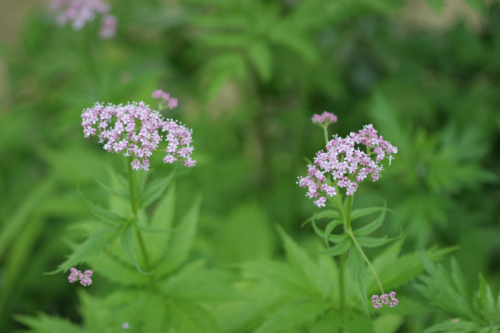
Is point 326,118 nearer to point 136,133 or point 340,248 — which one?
point 340,248

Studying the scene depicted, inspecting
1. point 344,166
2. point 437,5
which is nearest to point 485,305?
point 344,166

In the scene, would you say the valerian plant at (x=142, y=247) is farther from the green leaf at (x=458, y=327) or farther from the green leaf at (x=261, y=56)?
the green leaf at (x=261, y=56)

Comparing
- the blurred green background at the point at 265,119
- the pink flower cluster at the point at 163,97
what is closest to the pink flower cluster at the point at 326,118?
the pink flower cluster at the point at 163,97

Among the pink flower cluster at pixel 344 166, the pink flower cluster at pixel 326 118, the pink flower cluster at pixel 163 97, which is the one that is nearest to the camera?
the pink flower cluster at pixel 344 166

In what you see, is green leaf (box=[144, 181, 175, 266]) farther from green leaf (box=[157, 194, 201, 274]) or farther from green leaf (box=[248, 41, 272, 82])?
green leaf (box=[248, 41, 272, 82])

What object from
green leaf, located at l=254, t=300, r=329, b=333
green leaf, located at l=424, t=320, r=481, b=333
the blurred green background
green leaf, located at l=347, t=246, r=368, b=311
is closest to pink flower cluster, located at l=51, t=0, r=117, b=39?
the blurred green background

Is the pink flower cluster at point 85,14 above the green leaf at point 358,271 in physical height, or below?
above
